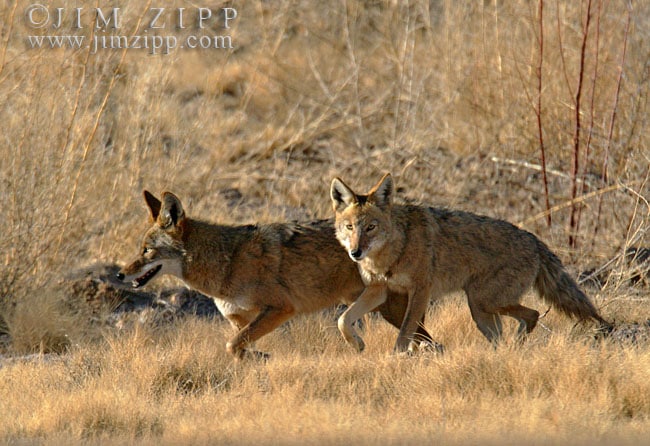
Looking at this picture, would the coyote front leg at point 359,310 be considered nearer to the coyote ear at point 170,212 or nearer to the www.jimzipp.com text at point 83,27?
the coyote ear at point 170,212

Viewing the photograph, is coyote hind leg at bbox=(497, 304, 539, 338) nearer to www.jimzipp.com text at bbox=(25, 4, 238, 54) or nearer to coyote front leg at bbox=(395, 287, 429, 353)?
coyote front leg at bbox=(395, 287, 429, 353)

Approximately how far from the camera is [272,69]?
14.9 metres

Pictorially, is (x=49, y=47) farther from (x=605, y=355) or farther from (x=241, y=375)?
(x=605, y=355)

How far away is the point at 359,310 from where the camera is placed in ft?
23.4

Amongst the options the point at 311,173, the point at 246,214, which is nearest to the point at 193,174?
the point at 246,214

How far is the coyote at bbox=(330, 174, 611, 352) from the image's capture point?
282 inches

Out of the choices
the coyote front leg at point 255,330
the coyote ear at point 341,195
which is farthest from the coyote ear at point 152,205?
the coyote ear at point 341,195

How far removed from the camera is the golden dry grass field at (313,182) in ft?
19.1

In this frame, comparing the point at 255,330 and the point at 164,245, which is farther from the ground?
the point at 164,245

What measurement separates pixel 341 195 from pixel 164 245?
55.3 inches

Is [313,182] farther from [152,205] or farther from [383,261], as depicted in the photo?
[383,261]

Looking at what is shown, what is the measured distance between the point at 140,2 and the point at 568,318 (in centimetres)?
523
